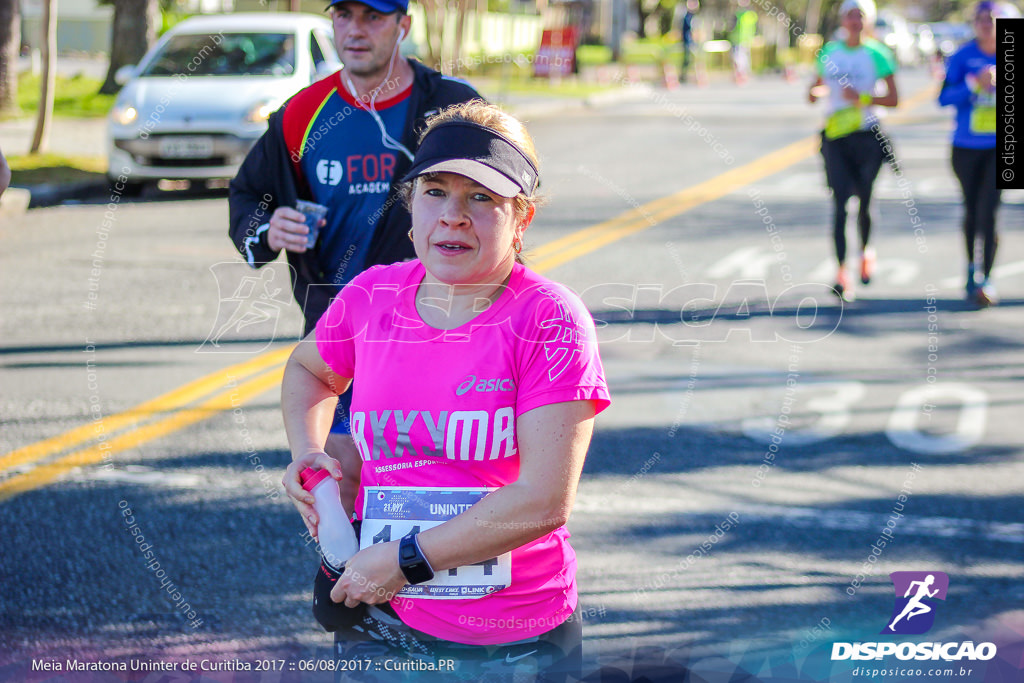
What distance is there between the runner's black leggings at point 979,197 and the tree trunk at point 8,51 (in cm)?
1470

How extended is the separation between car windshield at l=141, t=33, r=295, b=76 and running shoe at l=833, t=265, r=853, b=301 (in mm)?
7089

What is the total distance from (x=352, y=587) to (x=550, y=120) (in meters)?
20.6

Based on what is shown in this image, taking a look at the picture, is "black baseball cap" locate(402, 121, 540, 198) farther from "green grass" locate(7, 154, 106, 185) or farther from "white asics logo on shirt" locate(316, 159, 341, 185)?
"green grass" locate(7, 154, 106, 185)

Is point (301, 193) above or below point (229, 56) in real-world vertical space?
above

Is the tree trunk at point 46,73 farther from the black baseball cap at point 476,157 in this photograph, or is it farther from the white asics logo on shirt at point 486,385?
the white asics logo on shirt at point 486,385

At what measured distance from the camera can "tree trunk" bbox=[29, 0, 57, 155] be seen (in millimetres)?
14094

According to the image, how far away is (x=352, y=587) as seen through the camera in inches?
89.0

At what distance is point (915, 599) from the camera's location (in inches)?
164

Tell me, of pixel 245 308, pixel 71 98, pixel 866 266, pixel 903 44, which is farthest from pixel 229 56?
pixel 903 44

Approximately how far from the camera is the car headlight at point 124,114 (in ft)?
41.2

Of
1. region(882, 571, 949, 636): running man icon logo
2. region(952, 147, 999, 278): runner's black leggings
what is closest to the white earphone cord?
region(882, 571, 949, 636): running man icon logo

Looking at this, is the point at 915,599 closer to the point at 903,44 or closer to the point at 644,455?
the point at 644,455

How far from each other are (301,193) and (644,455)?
96.5 inches

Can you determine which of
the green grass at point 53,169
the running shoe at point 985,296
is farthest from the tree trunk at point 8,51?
the running shoe at point 985,296
